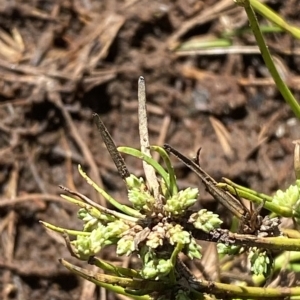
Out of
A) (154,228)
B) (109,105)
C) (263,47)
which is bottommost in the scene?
(154,228)

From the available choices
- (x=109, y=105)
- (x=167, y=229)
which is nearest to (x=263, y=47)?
(x=167, y=229)

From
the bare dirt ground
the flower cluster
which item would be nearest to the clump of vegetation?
the flower cluster

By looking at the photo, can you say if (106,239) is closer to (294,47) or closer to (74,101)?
(74,101)

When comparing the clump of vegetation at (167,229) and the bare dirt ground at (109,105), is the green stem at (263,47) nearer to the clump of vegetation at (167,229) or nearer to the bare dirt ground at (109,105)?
the clump of vegetation at (167,229)

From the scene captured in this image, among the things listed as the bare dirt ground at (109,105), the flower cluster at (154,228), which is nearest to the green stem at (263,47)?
the flower cluster at (154,228)

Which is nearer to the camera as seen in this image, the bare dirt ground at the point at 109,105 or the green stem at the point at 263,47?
the green stem at the point at 263,47

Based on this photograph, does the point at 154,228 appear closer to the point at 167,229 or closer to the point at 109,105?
the point at 167,229

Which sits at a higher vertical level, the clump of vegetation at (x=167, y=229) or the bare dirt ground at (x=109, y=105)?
the bare dirt ground at (x=109, y=105)
